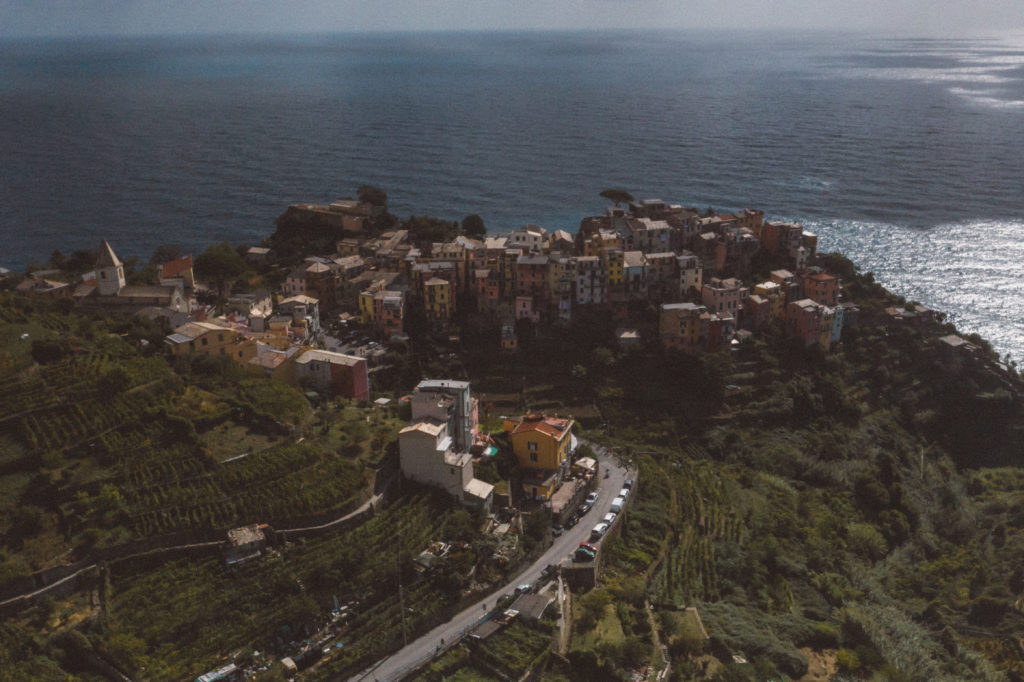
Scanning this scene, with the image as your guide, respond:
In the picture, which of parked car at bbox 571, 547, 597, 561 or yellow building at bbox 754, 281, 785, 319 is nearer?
parked car at bbox 571, 547, 597, 561

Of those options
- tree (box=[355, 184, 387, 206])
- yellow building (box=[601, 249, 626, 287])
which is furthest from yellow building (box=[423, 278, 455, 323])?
tree (box=[355, 184, 387, 206])

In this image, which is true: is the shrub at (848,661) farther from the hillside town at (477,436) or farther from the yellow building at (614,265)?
the yellow building at (614,265)

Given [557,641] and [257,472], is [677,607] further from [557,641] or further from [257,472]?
[257,472]

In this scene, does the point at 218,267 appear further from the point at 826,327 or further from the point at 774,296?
the point at 826,327

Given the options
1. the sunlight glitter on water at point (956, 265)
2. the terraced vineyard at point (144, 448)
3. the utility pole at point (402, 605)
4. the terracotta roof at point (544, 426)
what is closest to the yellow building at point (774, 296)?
the sunlight glitter on water at point (956, 265)

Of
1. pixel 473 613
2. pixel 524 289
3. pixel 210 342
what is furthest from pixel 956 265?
pixel 210 342

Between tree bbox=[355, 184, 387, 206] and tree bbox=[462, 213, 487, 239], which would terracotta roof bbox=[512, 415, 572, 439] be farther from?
tree bbox=[355, 184, 387, 206]
